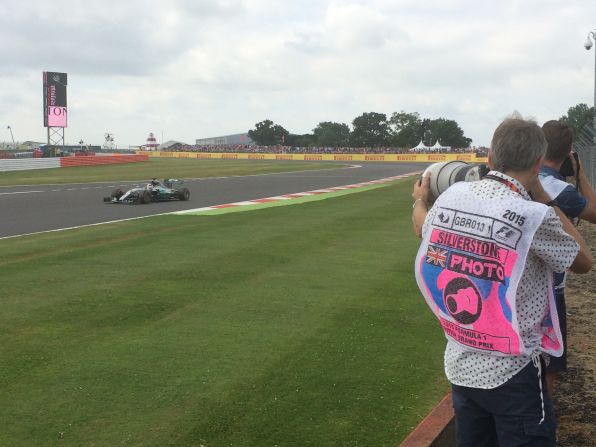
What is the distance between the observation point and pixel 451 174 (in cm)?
254

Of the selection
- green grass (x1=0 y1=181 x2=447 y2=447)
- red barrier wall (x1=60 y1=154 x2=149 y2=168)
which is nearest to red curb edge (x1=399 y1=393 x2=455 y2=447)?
green grass (x1=0 y1=181 x2=447 y2=447)

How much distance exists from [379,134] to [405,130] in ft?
28.2

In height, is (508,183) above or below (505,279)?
above

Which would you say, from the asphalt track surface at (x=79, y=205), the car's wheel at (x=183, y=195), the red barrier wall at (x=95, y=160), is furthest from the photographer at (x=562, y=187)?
the red barrier wall at (x=95, y=160)

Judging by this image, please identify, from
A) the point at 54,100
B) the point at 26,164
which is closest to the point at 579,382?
the point at 26,164

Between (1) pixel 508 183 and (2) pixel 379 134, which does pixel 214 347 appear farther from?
(2) pixel 379 134

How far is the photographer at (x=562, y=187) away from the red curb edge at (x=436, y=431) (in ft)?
2.00

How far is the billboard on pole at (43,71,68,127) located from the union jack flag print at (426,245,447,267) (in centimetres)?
7092

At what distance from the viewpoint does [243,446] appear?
11.4ft

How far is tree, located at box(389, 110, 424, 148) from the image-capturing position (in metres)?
150

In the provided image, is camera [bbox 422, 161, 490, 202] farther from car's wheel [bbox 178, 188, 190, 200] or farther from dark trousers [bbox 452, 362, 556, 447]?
car's wheel [bbox 178, 188, 190, 200]

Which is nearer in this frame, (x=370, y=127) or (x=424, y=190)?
Result: (x=424, y=190)

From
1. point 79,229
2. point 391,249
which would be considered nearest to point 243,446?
point 391,249

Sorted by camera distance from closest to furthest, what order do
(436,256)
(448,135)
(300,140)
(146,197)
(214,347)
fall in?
1. (436,256)
2. (214,347)
3. (146,197)
4. (300,140)
5. (448,135)
